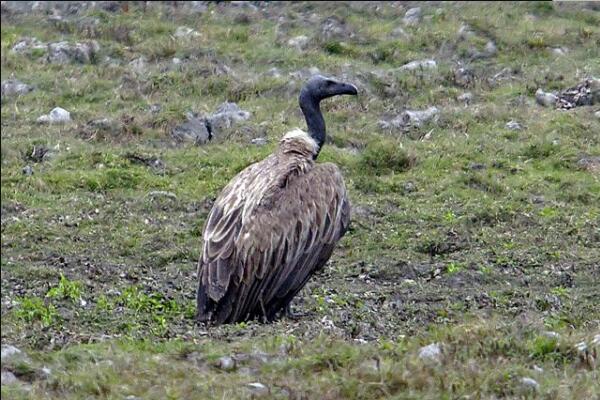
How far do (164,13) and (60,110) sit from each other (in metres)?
4.39

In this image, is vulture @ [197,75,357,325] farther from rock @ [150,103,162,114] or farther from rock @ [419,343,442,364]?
rock @ [150,103,162,114]

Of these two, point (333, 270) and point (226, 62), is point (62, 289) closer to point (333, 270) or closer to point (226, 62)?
point (333, 270)

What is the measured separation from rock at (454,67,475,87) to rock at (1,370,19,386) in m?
10.1

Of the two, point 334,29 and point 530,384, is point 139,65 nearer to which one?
point 334,29

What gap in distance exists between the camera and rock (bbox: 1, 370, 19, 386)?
6.62m

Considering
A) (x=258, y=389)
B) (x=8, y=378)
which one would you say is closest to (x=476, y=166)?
(x=258, y=389)

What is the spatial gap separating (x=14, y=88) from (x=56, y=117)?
1110mm

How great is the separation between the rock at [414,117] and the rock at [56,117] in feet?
11.0

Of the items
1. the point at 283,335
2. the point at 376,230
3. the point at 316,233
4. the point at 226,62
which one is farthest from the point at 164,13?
the point at 283,335

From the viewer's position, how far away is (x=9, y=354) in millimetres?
6898

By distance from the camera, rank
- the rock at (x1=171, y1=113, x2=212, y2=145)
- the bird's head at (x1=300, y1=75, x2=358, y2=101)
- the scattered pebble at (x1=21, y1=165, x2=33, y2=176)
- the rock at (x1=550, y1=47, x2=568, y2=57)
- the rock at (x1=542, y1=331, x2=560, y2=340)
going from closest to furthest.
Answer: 1. the rock at (x1=542, y1=331, x2=560, y2=340)
2. the bird's head at (x1=300, y1=75, x2=358, y2=101)
3. the scattered pebble at (x1=21, y1=165, x2=33, y2=176)
4. the rock at (x1=171, y1=113, x2=212, y2=145)
5. the rock at (x1=550, y1=47, x2=568, y2=57)

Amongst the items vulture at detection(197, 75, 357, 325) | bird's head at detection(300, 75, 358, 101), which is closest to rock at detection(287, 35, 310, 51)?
bird's head at detection(300, 75, 358, 101)

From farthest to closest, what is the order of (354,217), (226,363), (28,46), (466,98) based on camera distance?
1. (28,46)
2. (466,98)
3. (354,217)
4. (226,363)

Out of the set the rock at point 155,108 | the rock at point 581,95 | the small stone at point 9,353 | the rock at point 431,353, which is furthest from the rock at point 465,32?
the small stone at point 9,353
